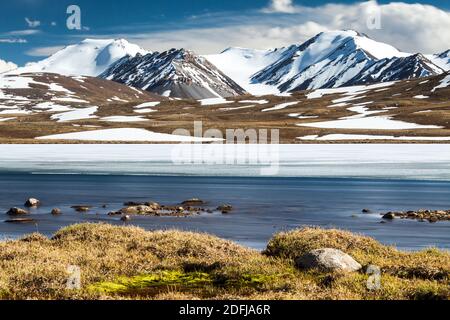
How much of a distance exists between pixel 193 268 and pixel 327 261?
424 centimetres

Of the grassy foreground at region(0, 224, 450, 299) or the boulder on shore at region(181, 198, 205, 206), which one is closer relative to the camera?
the grassy foreground at region(0, 224, 450, 299)

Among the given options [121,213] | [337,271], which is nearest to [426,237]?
[337,271]

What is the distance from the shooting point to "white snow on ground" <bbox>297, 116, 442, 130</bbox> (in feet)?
489

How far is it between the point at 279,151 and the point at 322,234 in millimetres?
71634

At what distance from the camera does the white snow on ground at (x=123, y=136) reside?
418ft

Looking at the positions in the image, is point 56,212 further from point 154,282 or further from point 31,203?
point 154,282

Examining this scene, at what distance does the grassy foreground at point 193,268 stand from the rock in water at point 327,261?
0.41 metres

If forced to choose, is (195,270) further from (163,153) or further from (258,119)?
(258,119)

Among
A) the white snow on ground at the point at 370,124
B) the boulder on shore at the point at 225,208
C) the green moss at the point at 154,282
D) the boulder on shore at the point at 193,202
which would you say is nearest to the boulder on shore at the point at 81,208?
the boulder on shore at the point at 193,202

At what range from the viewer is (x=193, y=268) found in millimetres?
20625

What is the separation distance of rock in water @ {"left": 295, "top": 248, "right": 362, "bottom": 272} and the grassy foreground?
413mm


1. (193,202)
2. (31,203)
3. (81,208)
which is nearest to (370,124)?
(193,202)

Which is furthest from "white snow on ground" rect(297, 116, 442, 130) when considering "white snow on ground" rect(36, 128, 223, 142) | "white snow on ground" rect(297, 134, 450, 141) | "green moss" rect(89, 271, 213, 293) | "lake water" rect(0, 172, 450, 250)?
"green moss" rect(89, 271, 213, 293)

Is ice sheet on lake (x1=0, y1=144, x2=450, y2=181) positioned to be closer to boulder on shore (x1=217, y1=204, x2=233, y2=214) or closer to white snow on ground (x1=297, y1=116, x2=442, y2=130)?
boulder on shore (x1=217, y1=204, x2=233, y2=214)
